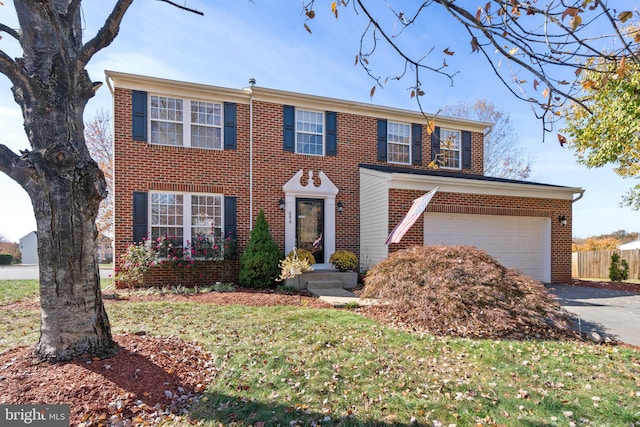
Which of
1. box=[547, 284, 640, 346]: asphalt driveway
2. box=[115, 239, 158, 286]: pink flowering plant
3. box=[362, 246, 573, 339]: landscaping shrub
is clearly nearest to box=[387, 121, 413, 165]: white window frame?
box=[547, 284, 640, 346]: asphalt driveway

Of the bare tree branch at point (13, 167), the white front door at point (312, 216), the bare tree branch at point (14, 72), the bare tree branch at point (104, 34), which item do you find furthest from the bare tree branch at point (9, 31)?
the white front door at point (312, 216)

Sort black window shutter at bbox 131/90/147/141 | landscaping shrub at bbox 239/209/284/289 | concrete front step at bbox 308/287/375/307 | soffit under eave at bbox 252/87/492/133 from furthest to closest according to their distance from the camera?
soffit under eave at bbox 252/87/492/133, black window shutter at bbox 131/90/147/141, landscaping shrub at bbox 239/209/284/289, concrete front step at bbox 308/287/375/307

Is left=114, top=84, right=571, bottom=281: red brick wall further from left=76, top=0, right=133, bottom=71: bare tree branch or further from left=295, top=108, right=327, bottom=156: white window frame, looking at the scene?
left=76, top=0, right=133, bottom=71: bare tree branch

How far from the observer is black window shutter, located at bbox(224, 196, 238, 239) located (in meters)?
10.1

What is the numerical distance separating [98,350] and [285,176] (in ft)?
25.5

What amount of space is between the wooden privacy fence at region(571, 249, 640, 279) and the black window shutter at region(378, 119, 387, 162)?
35.9 ft

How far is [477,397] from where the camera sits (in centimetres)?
325

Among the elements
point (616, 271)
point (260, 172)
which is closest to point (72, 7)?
point (260, 172)

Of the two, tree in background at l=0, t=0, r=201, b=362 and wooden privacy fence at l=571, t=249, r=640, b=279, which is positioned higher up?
tree in background at l=0, t=0, r=201, b=362

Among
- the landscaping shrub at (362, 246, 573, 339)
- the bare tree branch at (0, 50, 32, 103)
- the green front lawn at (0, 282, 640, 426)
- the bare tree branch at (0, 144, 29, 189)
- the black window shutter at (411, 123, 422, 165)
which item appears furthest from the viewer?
the black window shutter at (411, 123, 422, 165)

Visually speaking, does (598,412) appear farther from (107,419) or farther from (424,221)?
(424,221)

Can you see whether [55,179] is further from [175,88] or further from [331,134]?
[331,134]

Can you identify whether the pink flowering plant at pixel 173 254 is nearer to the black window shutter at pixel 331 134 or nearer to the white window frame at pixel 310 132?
the white window frame at pixel 310 132

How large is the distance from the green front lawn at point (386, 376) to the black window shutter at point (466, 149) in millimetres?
9539
